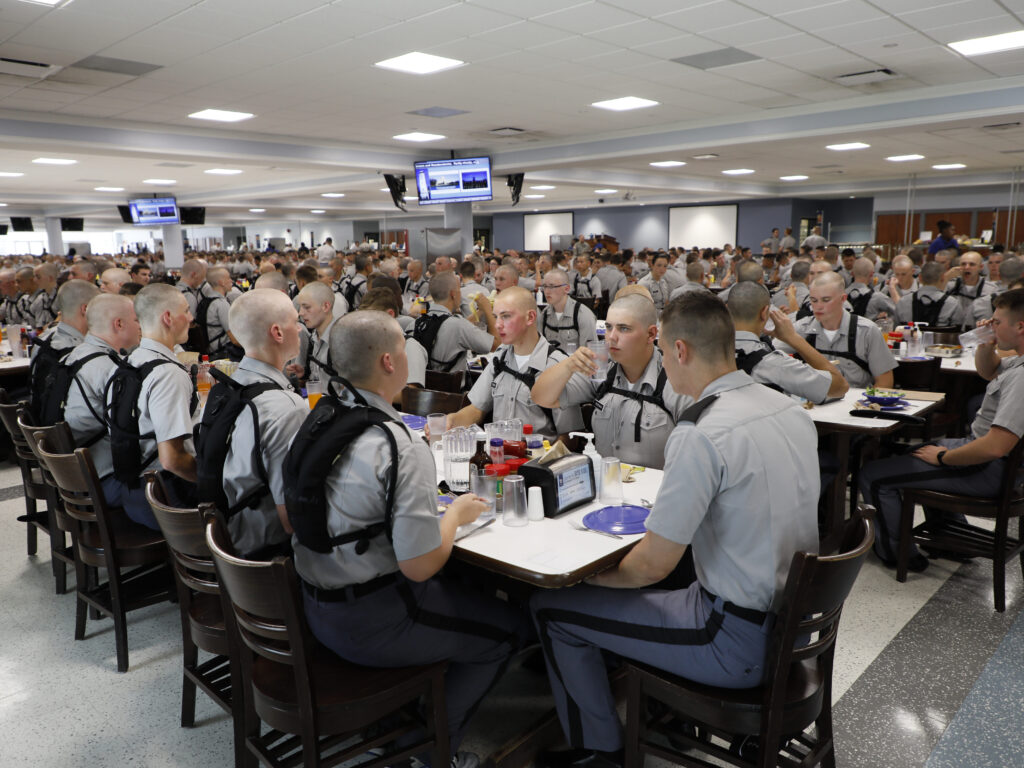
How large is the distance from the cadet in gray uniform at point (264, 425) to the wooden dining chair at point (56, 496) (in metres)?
1.01

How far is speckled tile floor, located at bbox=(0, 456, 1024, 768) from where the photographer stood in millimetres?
2332

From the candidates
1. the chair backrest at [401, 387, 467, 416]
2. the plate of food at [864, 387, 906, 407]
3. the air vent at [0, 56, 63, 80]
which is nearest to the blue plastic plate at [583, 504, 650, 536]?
the chair backrest at [401, 387, 467, 416]

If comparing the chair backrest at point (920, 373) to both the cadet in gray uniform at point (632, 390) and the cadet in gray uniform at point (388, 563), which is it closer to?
the cadet in gray uniform at point (632, 390)

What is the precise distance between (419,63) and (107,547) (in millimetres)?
4834

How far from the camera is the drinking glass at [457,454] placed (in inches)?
100

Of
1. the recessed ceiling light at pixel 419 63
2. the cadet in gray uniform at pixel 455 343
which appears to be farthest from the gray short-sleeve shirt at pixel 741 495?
the recessed ceiling light at pixel 419 63

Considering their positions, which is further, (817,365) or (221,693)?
(817,365)

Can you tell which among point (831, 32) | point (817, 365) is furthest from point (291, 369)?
point (831, 32)

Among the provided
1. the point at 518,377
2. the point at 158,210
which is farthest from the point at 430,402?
the point at 158,210

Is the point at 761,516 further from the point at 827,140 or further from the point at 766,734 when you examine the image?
the point at 827,140

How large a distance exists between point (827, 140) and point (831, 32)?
13.3ft

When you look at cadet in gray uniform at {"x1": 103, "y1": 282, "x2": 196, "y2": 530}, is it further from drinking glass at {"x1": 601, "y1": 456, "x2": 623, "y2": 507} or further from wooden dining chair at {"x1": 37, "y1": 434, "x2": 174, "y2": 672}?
drinking glass at {"x1": 601, "y1": 456, "x2": 623, "y2": 507}

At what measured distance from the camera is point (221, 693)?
7.76ft

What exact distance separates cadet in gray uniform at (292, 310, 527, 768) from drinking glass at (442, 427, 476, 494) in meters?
0.47
